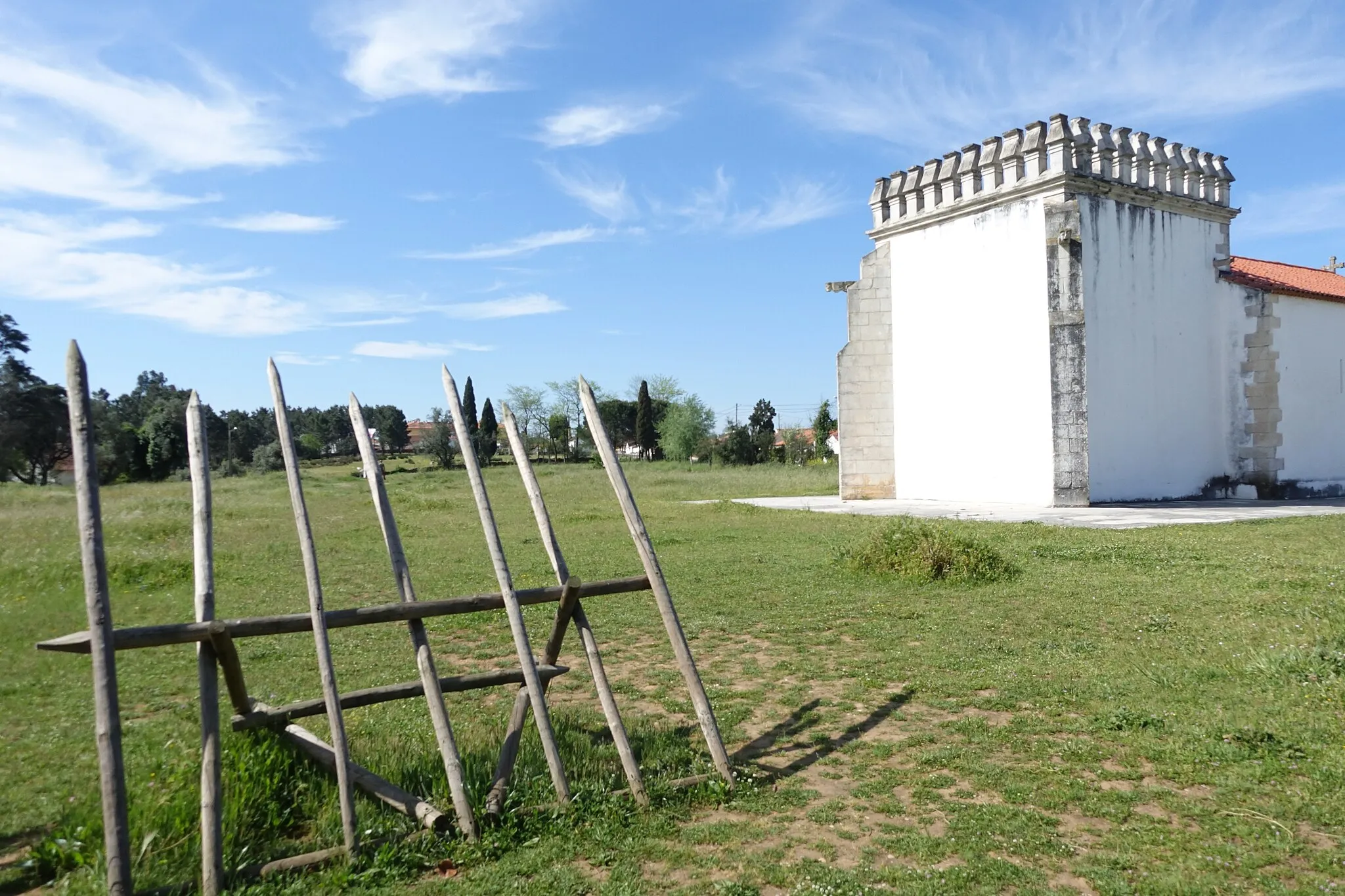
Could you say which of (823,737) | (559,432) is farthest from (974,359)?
(559,432)

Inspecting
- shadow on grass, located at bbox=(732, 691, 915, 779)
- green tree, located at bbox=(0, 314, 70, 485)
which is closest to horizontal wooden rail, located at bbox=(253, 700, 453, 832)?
shadow on grass, located at bbox=(732, 691, 915, 779)

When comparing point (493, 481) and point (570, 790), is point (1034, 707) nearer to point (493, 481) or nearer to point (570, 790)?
point (570, 790)

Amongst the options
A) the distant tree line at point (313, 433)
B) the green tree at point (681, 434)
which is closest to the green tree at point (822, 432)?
the distant tree line at point (313, 433)

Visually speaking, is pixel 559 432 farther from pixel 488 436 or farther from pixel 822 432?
pixel 822 432

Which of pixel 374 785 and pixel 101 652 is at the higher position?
pixel 101 652

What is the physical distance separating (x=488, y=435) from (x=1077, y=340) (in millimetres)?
48917

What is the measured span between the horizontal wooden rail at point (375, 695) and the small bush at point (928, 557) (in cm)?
670

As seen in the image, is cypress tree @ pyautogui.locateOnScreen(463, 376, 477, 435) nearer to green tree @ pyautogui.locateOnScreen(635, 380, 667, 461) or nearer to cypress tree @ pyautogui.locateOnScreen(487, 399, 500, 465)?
cypress tree @ pyautogui.locateOnScreen(487, 399, 500, 465)

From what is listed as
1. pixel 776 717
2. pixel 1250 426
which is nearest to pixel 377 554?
pixel 776 717

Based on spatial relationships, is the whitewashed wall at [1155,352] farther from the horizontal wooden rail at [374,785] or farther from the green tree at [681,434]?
the green tree at [681,434]

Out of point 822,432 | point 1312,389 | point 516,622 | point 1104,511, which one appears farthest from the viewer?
point 822,432

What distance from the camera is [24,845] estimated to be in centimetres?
405

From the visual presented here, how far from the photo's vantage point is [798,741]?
5.33 metres

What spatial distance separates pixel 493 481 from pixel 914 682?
35.9 metres
